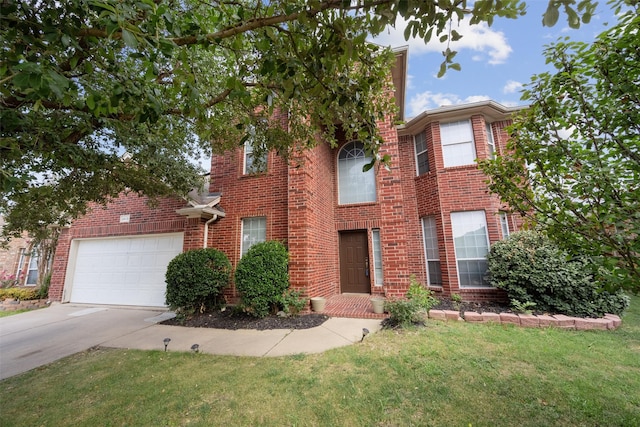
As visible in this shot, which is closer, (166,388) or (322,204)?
(166,388)

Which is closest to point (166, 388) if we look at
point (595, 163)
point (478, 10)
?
point (478, 10)

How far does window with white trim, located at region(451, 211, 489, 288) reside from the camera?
7910 mm

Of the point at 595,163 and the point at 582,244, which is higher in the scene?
the point at 595,163

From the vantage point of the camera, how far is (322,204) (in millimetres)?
8156

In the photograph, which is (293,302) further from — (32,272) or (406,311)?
(32,272)

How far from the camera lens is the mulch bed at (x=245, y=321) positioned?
18.8 ft

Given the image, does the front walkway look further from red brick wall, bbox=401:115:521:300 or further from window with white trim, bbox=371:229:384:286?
red brick wall, bbox=401:115:521:300

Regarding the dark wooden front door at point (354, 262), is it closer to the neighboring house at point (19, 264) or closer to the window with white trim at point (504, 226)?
the window with white trim at point (504, 226)

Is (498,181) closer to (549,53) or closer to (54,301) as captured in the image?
(549,53)

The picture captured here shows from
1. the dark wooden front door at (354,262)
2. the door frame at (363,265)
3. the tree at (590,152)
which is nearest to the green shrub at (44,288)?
the door frame at (363,265)

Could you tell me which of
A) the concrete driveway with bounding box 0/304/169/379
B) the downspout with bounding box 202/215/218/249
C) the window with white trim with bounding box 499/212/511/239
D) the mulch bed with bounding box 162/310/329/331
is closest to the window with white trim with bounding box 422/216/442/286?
the window with white trim with bounding box 499/212/511/239

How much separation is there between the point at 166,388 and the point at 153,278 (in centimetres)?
594

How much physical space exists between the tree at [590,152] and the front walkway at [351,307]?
418cm

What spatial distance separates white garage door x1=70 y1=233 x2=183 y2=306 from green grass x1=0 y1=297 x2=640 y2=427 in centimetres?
381
